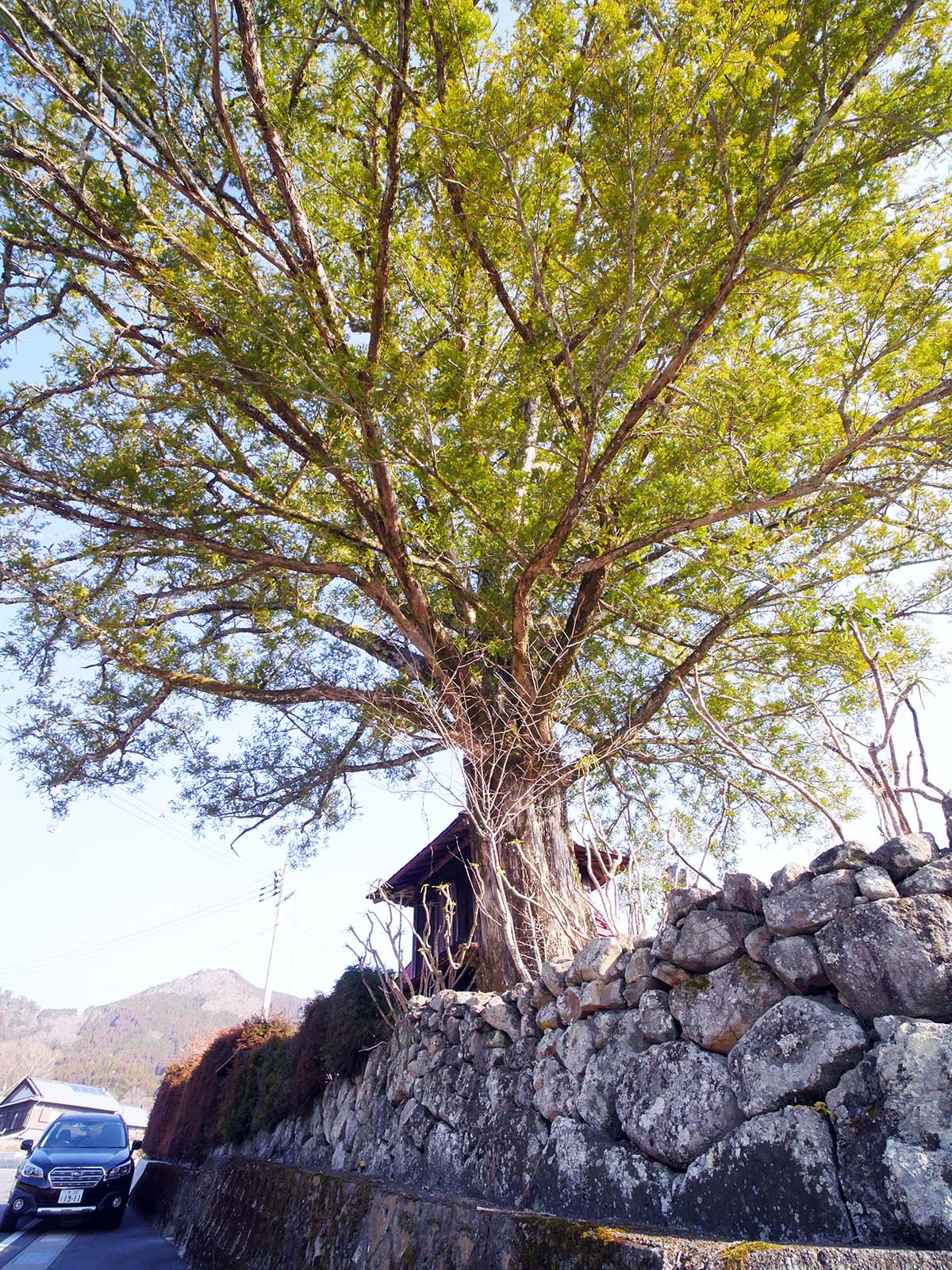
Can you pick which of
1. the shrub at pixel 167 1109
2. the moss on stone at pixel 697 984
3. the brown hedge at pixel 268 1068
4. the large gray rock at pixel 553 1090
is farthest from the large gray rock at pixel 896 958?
the shrub at pixel 167 1109

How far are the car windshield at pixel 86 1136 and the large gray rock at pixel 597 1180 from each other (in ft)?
32.6

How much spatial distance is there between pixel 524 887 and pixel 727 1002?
3.23 m

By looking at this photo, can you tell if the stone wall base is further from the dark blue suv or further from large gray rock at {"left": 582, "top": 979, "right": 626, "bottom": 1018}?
the dark blue suv

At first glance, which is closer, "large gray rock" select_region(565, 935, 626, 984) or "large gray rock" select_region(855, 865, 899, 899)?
"large gray rock" select_region(855, 865, 899, 899)

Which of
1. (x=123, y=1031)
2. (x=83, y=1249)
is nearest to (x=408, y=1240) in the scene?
(x=83, y=1249)

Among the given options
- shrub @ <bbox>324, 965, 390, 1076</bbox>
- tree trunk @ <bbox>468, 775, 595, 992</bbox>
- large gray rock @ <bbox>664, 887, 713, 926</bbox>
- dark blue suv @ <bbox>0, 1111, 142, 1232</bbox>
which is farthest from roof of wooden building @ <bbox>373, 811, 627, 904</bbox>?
large gray rock @ <bbox>664, 887, 713, 926</bbox>

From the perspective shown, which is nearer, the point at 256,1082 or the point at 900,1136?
the point at 900,1136

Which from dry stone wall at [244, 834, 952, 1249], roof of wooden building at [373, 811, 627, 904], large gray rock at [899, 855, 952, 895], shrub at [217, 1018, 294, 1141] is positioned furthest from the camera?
roof of wooden building at [373, 811, 627, 904]

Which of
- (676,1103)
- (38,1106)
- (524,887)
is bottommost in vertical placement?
(676,1103)

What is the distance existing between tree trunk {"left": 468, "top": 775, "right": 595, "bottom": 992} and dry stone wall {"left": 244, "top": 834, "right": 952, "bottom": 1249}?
0.90 meters

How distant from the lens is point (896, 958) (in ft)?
6.80

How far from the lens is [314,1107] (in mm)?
6758

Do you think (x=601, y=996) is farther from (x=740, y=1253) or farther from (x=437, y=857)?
(x=437, y=857)

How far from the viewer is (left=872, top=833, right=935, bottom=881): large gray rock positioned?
2.22 m
